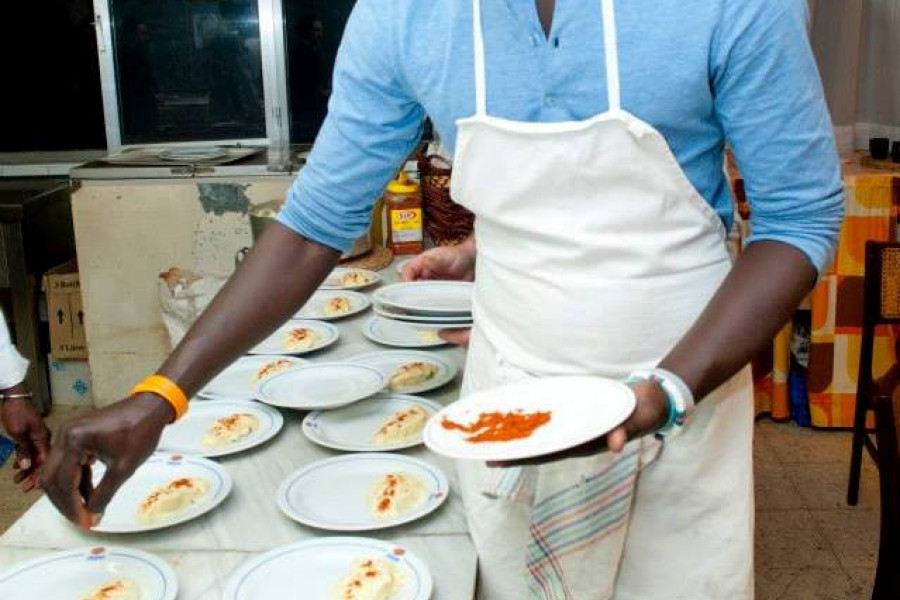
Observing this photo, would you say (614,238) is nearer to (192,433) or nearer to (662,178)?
(662,178)

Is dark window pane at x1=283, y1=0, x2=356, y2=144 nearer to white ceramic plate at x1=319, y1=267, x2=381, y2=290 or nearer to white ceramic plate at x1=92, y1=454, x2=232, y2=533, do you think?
white ceramic plate at x1=319, y1=267, x2=381, y2=290

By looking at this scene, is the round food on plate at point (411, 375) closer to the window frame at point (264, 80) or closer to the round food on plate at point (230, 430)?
the round food on plate at point (230, 430)

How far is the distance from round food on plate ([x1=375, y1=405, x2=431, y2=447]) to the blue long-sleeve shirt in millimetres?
509

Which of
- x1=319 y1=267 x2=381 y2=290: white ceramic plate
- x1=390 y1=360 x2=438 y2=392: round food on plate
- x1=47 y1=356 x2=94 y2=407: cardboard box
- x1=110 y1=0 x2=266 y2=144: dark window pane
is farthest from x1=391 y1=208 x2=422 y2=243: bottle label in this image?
x1=47 y1=356 x2=94 y2=407: cardboard box

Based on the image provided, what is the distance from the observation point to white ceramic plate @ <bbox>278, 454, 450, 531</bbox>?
3.96 feet

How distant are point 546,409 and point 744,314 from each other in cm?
26

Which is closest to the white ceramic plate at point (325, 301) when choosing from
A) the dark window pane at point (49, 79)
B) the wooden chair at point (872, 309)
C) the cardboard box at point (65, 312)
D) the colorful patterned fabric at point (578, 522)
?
the colorful patterned fabric at point (578, 522)

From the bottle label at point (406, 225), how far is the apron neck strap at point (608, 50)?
157cm

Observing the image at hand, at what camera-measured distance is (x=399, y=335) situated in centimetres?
201

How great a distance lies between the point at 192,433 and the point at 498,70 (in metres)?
0.81

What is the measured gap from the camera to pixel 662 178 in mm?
1073

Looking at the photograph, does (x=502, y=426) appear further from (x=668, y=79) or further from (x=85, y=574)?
(x=85, y=574)

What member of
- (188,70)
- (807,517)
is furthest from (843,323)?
(188,70)

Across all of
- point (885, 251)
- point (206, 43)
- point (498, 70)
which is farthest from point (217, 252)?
point (498, 70)
